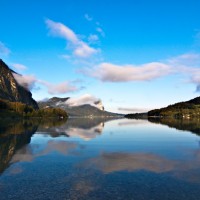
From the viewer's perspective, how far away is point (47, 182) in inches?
965

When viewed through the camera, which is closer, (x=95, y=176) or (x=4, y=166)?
(x=95, y=176)

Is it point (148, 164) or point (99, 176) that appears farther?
point (148, 164)

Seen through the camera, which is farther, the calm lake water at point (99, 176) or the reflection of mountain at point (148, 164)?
the reflection of mountain at point (148, 164)

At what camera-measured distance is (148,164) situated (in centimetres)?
3378

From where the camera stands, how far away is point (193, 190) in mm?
22234

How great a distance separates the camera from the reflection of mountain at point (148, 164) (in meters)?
29.2

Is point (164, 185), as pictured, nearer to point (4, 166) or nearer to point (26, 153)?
point (4, 166)

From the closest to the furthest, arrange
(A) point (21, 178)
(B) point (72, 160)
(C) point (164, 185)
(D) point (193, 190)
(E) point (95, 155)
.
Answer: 1. (D) point (193, 190)
2. (C) point (164, 185)
3. (A) point (21, 178)
4. (B) point (72, 160)
5. (E) point (95, 155)

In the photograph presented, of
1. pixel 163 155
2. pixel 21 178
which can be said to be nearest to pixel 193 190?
pixel 21 178

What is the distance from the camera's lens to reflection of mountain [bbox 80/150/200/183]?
29250 millimetres

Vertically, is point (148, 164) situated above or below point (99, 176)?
above

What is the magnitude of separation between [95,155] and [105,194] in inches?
759

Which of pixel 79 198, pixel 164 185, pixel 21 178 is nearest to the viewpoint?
pixel 79 198

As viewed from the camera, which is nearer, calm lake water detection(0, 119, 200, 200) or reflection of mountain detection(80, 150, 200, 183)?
calm lake water detection(0, 119, 200, 200)
